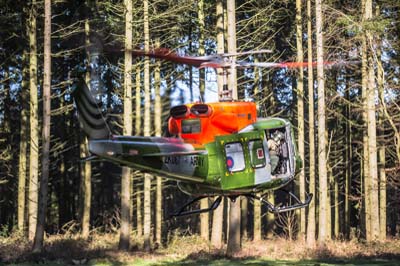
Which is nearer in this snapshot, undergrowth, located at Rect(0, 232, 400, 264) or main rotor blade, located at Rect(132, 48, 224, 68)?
main rotor blade, located at Rect(132, 48, 224, 68)

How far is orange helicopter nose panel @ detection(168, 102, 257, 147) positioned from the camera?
805 cm

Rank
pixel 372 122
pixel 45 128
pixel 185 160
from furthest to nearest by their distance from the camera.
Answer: pixel 372 122, pixel 45 128, pixel 185 160

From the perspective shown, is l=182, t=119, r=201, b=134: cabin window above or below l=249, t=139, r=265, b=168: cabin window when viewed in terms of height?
above

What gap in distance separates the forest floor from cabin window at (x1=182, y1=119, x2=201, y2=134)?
8138mm

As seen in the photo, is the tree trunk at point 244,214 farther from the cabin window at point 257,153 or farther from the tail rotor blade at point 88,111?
the tail rotor blade at point 88,111

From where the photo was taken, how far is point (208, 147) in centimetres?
816

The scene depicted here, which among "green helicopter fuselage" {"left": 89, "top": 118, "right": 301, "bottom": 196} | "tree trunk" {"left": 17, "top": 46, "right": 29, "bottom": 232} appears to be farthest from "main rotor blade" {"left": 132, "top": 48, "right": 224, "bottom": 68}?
"tree trunk" {"left": 17, "top": 46, "right": 29, "bottom": 232}

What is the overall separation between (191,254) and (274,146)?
909cm

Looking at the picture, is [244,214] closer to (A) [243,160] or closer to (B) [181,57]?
(A) [243,160]

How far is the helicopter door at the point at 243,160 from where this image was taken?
8273mm

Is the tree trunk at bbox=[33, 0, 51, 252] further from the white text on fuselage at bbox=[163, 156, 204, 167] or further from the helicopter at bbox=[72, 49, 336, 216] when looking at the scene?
the white text on fuselage at bbox=[163, 156, 204, 167]

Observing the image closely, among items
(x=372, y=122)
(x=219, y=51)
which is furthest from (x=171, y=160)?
(x=372, y=122)

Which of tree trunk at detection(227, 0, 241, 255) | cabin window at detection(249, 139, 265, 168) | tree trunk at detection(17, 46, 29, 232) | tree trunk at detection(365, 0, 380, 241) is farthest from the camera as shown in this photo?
tree trunk at detection(17, 46, 29, 232)

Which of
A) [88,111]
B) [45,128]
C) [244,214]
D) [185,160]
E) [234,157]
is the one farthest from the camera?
[244,214]
